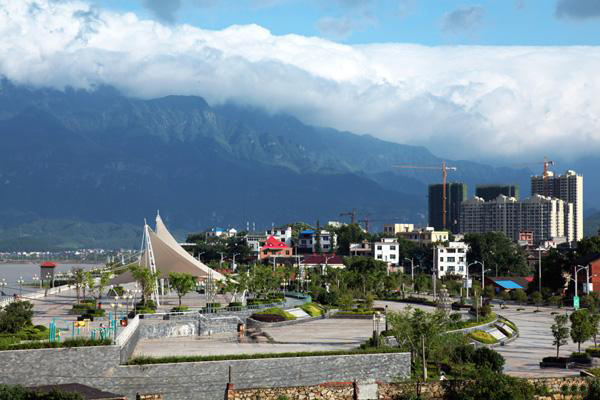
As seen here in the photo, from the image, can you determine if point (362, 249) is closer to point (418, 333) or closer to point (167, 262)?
point (167, 262)

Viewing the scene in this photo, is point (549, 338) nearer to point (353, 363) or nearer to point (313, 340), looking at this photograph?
point (313, 340)

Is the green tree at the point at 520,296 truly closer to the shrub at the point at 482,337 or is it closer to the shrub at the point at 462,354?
the shrub at the point at 482,337

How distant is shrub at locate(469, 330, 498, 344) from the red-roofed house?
11140 cm

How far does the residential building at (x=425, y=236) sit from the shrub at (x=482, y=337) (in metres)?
115

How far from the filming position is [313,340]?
50219 mm

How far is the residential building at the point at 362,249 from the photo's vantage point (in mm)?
160800

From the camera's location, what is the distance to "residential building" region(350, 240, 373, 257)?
6331 inches

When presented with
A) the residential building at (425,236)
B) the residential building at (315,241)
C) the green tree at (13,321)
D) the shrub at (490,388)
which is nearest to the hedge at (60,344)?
the green tree at (13,321)

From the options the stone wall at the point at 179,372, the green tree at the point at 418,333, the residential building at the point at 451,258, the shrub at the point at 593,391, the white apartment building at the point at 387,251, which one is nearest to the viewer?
the stone wall at the point at 179,372

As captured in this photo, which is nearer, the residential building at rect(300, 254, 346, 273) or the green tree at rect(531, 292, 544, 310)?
the green tree at rect(531, 292, 544, 310)

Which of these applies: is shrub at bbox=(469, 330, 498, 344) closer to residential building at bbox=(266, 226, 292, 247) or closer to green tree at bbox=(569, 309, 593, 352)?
green tree at bbox=(569, 309, 593, 352)

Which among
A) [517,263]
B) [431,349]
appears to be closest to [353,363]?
[431,349]

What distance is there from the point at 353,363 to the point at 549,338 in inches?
886

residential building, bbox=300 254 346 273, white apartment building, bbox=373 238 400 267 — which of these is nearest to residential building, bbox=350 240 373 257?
white apartment building, bbox=373 238 400 267
